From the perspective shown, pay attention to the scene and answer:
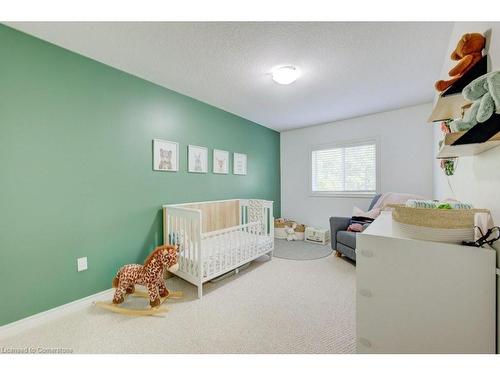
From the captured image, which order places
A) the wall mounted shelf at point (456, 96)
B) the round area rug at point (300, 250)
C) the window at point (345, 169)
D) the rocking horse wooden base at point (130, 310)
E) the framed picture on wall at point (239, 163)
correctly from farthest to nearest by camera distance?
the window at point (345, 169) < the framed picture on wall at point (239, 163) < the round area rug at point (300, 250) < the rocking horse wooden base at point (130, 310) < the wall mounted shelf at point (456, 96)

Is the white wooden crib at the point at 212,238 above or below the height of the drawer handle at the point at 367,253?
below

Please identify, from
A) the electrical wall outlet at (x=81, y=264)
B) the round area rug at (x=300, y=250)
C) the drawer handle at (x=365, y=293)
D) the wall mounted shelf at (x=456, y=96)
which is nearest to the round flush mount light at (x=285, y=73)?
the wall mounted shelf at (x=456, y=96)

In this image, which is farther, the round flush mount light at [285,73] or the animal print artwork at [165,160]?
the animal print artwork at [165,160]

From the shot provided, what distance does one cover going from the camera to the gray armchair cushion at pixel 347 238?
264cm

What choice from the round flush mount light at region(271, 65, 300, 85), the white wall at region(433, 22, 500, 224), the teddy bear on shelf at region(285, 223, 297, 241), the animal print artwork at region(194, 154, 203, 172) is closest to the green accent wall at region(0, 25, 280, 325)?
the animal print artwork at region(194, 154, 203, 172)

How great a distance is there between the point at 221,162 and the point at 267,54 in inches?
65.9

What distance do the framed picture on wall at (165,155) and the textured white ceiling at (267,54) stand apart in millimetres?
675

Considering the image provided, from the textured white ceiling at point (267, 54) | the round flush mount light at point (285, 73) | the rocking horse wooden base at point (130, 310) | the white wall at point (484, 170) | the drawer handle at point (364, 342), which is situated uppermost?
the textured white ceiling at point (267, 54)

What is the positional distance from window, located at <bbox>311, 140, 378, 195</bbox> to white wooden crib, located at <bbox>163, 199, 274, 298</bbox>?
160 cm

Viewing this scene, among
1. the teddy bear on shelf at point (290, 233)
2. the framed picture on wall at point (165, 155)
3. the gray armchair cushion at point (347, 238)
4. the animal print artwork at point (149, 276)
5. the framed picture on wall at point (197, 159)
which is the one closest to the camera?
the animal print artwork at point (149, 276)

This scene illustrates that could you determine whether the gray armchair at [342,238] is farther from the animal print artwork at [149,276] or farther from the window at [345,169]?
the animal print artwork at [149,276]

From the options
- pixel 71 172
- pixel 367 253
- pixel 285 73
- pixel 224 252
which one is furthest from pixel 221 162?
pixel 367 253

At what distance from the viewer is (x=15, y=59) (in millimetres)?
1535
